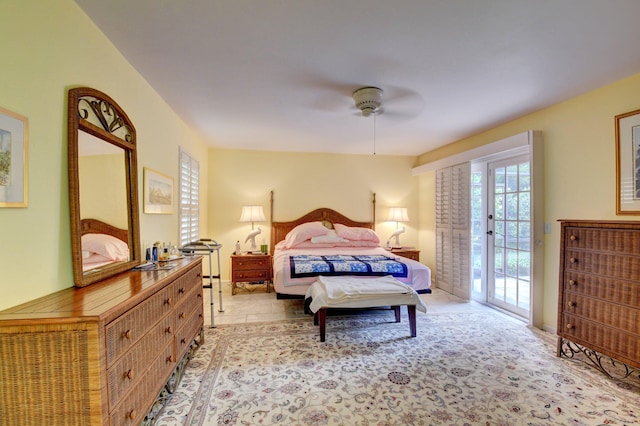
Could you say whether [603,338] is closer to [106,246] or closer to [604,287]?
[604,287]

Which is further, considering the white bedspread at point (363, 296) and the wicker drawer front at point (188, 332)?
the white bedspread at point (363, 296)

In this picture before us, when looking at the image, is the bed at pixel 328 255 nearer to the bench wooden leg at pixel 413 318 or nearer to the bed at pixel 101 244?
the bench wooden leg at pixel 413 318

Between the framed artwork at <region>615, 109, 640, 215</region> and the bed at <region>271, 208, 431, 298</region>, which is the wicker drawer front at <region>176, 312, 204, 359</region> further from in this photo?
the framed artwork at <region>615, 109, 640, 215</region>

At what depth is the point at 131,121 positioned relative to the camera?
7.54 ft

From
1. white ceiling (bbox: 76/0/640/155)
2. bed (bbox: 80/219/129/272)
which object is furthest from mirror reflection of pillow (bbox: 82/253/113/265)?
white ceiling (bbox: 76/0/640/155)

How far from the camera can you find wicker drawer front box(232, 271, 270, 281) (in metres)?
4.56

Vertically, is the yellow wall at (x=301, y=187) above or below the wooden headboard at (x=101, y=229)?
above

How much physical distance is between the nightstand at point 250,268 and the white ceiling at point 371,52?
2.21 m

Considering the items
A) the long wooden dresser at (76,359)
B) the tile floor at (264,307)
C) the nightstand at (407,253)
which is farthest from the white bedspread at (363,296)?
the nightstand at (407,253)

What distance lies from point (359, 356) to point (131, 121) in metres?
2.79

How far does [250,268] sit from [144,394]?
304 centimetres

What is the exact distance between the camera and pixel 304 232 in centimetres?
482

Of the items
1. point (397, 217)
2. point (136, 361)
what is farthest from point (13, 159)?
point (397, 217)

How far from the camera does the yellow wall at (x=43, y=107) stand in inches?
48.7
